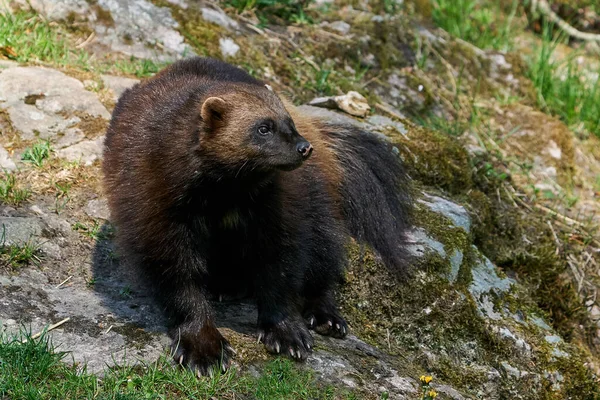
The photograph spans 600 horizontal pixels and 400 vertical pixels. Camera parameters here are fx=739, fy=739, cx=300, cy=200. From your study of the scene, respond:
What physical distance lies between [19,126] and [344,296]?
2.51m

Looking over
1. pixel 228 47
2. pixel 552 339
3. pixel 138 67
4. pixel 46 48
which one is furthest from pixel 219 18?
pixel 552 339

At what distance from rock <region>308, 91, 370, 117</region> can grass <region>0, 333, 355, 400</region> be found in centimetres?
279

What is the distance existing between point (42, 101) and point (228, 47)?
6.19ft

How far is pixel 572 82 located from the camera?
7922mm

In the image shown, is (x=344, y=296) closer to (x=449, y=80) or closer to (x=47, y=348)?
(x=47, y=348)

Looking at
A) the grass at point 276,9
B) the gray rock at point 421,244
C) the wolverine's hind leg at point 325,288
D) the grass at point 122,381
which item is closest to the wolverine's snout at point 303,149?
the wolverine's hind leg at point 325,288

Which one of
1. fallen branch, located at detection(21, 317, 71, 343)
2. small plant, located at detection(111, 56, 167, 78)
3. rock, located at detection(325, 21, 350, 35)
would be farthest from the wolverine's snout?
rock, located at detection(325, 21, 350, 35)

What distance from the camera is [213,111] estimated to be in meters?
3.50

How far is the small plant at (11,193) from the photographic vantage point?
452 centimetres

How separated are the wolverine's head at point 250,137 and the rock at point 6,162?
1911mm

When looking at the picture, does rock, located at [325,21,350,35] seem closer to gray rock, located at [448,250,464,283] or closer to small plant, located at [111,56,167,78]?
small plant, located at [111,56,167,78]

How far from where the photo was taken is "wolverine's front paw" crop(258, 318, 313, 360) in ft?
12.4

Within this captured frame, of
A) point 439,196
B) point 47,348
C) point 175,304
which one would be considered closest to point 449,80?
point 439,196

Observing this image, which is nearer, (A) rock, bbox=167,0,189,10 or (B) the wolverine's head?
(B) the wolverine's head
